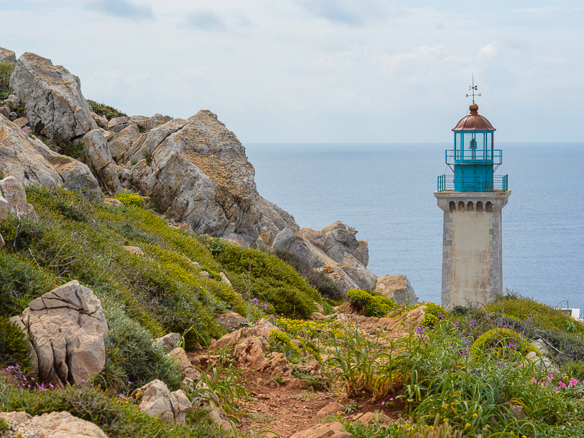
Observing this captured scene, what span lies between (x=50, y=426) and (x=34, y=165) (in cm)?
1027

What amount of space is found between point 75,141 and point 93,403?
16379 mm

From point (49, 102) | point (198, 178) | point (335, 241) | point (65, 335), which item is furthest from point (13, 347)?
point (335, 241)

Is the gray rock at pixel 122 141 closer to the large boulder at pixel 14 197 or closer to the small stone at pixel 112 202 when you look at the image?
the small stone at pixel 112 202

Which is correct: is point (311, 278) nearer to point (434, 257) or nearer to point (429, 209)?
point (434, 257)

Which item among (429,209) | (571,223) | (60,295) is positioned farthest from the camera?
(429,209)

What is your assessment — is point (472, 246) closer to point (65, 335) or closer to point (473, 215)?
point (473, 215)

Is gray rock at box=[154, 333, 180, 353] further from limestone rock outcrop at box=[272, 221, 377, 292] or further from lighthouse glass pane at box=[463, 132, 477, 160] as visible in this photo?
lighthouse glass pane at box=[463, 132, 477, 160]

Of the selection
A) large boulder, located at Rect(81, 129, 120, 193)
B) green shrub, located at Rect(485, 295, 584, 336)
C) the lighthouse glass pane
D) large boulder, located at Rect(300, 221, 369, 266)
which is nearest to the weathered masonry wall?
the lighthouse glass pane

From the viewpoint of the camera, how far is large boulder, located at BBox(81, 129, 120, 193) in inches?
689

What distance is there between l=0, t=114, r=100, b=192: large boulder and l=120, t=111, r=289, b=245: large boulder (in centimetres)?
397

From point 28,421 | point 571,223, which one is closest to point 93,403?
point 28,421

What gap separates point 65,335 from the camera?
188 inches

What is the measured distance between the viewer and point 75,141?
18.1 meters

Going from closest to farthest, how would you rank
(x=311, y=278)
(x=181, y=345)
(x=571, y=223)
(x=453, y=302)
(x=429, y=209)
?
(x=181, y=345)
(x=311, y=278)
(x=453, y=302)
(x=571, y=223)
(x=429, y=209)
